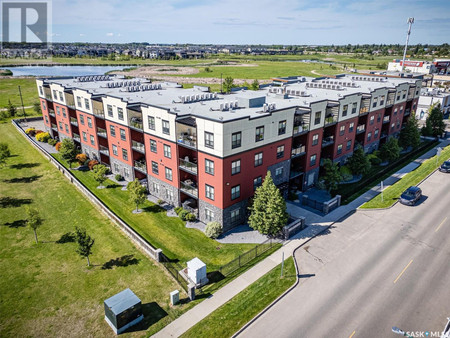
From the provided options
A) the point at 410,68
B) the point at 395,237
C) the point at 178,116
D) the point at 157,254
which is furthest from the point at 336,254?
the point at 410,68

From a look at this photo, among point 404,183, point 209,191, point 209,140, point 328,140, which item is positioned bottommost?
point 404,183

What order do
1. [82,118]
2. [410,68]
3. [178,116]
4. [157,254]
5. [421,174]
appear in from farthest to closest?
[410,68] → [82,118] → [421,174] → [178,116] → [157,254]

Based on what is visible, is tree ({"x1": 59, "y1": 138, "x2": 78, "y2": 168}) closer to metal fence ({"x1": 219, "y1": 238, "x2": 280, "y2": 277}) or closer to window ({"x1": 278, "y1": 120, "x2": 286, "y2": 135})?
window ({"x1": 278, "y1": 120, "x2": 286, "y2": 135})

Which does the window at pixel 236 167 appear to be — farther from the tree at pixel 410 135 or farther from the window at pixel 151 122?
the tree at pixel 410 135

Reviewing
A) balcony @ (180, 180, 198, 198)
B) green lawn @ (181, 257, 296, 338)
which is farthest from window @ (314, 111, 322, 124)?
green lawn @ (181, 257, 296, 338)

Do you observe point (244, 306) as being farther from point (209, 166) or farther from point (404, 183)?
point (404, 183)

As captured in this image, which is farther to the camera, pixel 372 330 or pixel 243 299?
pixel 243 299

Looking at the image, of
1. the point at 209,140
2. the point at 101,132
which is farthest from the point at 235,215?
the point at 101,132

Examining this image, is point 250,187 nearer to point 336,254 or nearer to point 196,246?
point 196,246
